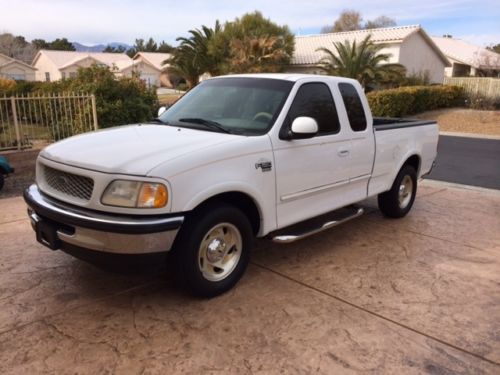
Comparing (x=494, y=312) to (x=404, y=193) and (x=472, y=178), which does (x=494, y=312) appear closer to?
(x=404, y=193)

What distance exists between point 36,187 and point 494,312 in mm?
4251

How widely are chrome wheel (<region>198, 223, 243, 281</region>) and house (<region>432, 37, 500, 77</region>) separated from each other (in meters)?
37.9

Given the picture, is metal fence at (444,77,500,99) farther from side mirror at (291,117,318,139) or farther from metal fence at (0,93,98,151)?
side mirror at (291,117,318,139)

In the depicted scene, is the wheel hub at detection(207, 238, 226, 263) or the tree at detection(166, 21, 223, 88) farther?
the tree at detection(166, 21, 223, 88)

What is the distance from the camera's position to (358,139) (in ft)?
17.6

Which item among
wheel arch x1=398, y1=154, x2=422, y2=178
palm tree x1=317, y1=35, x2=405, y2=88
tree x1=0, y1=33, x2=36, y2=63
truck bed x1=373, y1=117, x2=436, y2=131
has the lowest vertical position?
wheel arch x1=398, y1=154, x2=422, y2=178

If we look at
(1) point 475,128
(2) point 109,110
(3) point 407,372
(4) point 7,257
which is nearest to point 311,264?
(3) point 407,372

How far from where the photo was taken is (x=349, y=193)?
5.39m

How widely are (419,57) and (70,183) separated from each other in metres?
34.7

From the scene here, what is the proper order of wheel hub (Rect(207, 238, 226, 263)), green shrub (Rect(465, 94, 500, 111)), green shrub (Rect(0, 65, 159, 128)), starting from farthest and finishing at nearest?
green shrub (Rect(465, 94, 500, 111)), green shrub (Rect(0, 65, 159, 128)), wheel hub (Rect(207, 238, 226, 263))

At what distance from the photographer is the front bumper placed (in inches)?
132

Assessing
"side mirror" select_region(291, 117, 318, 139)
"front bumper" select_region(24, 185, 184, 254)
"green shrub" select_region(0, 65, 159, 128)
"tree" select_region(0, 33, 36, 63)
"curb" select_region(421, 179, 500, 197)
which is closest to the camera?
"front bumper" select_region(24, 185, 184, 254)

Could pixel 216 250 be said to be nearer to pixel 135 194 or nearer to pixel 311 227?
pixel 135 194

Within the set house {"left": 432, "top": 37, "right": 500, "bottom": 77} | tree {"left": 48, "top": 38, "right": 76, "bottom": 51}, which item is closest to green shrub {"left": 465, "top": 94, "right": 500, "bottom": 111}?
house {"left": 432, "top": 37, "right": 500, "bottom": 77}
